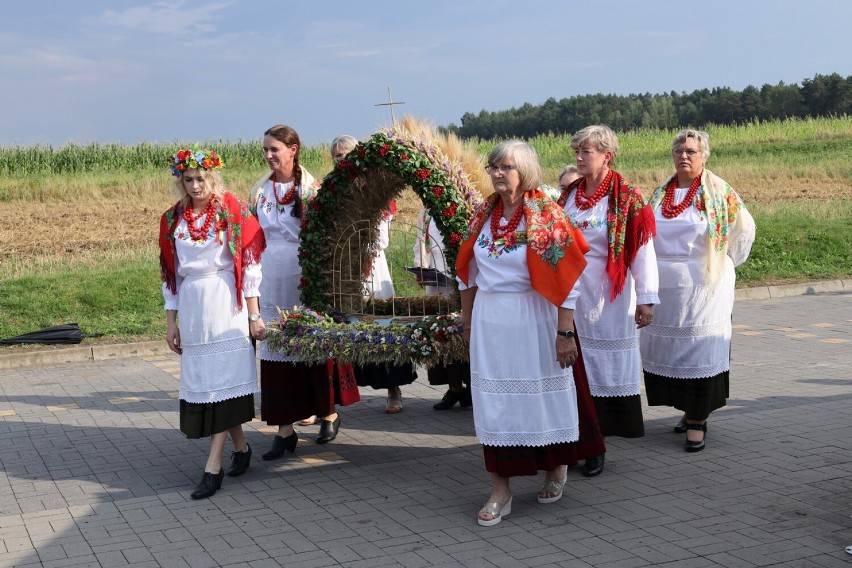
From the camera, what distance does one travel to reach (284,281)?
7.74 metres

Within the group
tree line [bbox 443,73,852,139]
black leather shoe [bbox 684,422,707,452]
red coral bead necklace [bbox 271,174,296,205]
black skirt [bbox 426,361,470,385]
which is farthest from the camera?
tree line [bbox 443,73,852,139]

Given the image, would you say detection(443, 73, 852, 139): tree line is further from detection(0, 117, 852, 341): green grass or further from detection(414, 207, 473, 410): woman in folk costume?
detection(414, 207, 473, 410): woman in folk costume

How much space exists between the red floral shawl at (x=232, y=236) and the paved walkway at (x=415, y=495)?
1.38 metres

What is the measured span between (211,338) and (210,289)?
314 millimetres

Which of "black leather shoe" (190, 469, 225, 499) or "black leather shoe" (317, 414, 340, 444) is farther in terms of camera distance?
"black leather shoe" (317, 414, 340, 444)

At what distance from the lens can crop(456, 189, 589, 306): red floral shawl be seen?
18.5 feet

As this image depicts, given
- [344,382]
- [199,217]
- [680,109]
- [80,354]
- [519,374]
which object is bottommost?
[80,354]

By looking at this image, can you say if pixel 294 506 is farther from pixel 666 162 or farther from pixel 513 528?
pixel 666 162

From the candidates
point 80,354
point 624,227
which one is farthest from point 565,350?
point 80,354

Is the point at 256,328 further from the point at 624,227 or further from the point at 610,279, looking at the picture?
the point at 624,227

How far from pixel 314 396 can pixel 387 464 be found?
0.84 meters

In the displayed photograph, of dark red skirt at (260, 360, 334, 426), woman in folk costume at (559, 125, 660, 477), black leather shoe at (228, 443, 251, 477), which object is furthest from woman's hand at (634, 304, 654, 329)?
black leather shoe at (228, 443, 251, 477)

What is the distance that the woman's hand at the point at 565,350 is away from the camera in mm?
5746

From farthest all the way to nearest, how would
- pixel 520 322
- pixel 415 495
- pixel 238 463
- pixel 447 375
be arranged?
1. pixel 447 375
2. pixel 238 463
3. pixel 415 495
4. pixel 520 322
